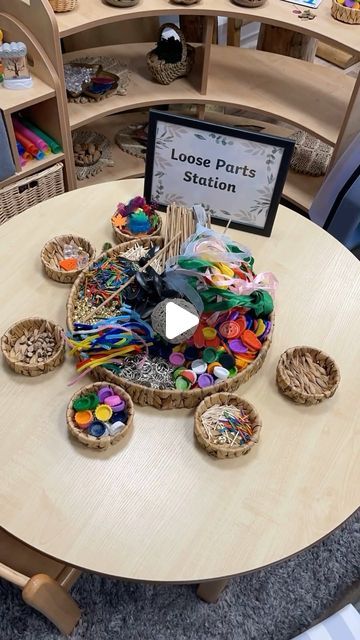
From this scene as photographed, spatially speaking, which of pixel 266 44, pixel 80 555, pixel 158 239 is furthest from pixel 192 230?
pixel 266 44

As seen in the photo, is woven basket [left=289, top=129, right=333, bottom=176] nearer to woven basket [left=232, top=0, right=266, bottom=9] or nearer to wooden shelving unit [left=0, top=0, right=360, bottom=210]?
wooden shelving unit [left=0, top=0, right=360, bottom=210]

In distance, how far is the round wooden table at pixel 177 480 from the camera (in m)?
0.90

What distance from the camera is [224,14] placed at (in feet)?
6.02

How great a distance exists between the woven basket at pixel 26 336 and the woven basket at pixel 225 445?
311 mm

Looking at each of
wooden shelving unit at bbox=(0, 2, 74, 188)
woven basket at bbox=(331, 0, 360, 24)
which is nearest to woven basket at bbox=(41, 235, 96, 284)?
wooden shelving unit at bbox=(0, 2, 74, 188)

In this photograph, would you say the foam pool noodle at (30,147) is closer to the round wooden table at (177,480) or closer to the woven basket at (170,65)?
the woven basket at (170,65)

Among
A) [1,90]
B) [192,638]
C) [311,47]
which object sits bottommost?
[192,638]

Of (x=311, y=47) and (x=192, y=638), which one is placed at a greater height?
(x=311, y=47)

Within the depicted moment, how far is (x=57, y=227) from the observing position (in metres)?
1.36

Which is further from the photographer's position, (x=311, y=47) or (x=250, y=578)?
(x=311, y=47)

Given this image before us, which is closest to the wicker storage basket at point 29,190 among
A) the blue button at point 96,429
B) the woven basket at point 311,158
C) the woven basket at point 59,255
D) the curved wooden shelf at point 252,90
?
the curved wooden shelf at point 252,90

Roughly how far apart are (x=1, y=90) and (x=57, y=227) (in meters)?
0.66

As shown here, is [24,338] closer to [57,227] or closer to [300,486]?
[57,227]

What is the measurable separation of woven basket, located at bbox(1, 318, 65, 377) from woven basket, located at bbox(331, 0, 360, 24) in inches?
59.1
